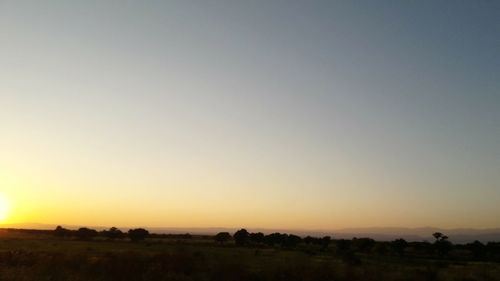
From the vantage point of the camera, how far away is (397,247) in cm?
11681

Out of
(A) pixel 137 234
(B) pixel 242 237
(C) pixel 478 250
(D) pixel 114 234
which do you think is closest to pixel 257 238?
(B) pixel 242 237

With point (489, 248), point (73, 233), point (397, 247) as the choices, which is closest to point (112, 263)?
point (397, 247)

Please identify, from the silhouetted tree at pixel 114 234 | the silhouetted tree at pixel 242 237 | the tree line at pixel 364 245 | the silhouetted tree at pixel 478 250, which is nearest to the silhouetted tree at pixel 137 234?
the tree line at pixel 364 245

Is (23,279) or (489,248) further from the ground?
(489,248)

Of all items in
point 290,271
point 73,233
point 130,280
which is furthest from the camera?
point 73,233

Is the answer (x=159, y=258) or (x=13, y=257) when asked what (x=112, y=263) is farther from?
(x=13, y=257)

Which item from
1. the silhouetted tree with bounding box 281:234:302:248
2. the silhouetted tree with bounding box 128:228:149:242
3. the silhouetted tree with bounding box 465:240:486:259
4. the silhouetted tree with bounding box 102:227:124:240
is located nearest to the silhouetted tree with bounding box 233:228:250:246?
the silhouetted tree with bounding box 281:234:302:248

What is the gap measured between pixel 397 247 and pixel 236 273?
9458 cm

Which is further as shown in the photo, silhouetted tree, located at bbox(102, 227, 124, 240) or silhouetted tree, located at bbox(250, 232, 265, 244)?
silhouetted tree, located at bbox(102, 227, 124, 240)

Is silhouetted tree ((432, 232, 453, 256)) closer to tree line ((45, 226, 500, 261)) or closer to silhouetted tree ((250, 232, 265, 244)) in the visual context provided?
tree line ((45, 226, 500, 261))

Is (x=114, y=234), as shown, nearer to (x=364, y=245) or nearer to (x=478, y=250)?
(x=364, y=245)

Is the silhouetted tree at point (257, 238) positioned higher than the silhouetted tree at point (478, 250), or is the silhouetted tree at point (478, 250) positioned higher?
the silhouetted tree at point (257, 238)

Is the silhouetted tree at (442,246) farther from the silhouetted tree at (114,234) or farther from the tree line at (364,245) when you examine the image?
the silhouetted tree at (114,234)

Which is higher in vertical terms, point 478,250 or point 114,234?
point 114,234
